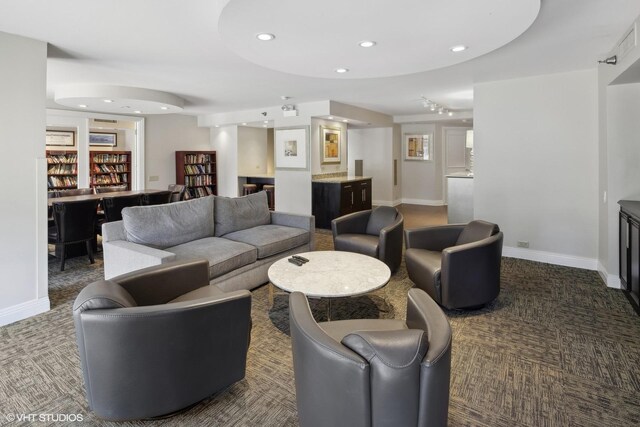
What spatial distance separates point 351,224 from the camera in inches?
188

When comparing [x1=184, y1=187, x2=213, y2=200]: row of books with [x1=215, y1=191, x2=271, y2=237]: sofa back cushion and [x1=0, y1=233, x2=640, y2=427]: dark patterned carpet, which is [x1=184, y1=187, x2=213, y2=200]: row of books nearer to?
[x1=215, y1=191, x2=271, y2=237]: sofa back cushion

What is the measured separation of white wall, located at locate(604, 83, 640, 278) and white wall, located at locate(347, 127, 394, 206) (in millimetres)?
6287

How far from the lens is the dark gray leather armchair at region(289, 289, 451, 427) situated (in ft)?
4.38

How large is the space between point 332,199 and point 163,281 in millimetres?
5098

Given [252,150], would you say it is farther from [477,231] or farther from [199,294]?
[199,294]

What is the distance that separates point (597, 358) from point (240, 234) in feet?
11.2

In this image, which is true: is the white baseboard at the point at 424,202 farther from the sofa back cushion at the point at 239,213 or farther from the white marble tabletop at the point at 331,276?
the white marble tabletop at the point at 331,276

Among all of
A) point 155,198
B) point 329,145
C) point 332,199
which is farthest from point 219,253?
point 329,145

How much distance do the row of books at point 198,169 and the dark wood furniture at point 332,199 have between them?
11.5 feet

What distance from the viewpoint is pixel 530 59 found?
13.3 ft

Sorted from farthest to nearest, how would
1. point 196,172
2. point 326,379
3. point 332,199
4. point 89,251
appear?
point 196,172, point 332,199, point 89,251, point 326,379

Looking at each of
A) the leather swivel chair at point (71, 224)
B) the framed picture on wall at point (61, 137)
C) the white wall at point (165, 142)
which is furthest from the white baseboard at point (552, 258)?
the framed picture on wall at point (61, 137)

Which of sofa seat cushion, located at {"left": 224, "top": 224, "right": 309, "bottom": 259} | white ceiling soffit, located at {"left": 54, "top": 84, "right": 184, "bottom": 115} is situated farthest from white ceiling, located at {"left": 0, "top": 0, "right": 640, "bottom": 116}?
sofa seat cushion, located at {"left": 224, "top": 224, "right": 309, "bottom": 259}
